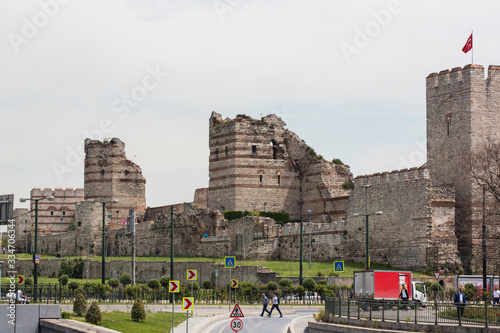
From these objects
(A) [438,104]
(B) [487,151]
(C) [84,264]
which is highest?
(A) [438,104]

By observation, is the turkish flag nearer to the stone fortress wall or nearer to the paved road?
the stone fortress wall

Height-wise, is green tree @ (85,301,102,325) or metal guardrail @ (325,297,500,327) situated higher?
metal guardrail @ (325,297,500,327)

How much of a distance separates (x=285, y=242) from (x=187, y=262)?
7044mm

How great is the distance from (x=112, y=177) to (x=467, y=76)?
39314mm

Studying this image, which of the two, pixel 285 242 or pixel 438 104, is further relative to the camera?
pixel 285 242

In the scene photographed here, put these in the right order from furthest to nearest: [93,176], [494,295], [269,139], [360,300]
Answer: [93,176] < [269,139] < [494,295] < [360,300]

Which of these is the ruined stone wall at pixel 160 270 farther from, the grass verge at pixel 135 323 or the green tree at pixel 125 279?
the grass verge at pixel 135 323

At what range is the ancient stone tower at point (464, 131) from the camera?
50.5 m

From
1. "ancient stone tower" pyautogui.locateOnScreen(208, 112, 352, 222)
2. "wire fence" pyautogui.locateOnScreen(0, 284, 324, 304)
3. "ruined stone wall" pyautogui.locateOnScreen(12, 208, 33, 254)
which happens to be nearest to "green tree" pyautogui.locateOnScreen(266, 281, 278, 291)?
"wire fence" pyautogui.locateOnScreen(0, 284, 324, 304)

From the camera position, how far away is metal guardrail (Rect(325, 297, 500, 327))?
78.2ft

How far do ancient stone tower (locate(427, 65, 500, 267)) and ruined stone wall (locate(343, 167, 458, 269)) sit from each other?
0.87m

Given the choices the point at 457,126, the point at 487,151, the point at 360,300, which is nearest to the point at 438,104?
the point at 457,126

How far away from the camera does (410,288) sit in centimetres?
3981

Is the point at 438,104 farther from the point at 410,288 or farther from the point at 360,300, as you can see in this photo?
the point at 360,300
